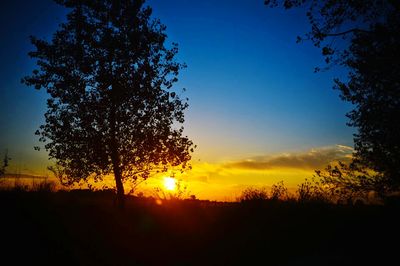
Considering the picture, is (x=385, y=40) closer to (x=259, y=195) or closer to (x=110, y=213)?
(x=259, y=195)

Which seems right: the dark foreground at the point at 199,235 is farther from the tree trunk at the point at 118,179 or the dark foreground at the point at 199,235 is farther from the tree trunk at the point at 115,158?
the tree trunk at the point at 115,158

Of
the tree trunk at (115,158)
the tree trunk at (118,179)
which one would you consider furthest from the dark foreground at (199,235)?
the tree trunk at (115,158)

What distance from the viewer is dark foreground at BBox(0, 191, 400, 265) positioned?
31.1 ft

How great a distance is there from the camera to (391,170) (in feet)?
47.2

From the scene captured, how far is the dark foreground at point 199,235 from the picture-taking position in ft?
31.1

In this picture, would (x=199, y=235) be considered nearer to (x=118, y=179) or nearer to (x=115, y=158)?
(x=118, y=179)

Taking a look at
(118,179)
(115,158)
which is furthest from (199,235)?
(115,158)

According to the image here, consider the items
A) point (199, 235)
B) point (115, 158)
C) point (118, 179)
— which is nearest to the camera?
point (199, 235)

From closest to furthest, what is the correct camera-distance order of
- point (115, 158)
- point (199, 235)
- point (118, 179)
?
point (199, 235)
point (115, 158)
point (118, 179)

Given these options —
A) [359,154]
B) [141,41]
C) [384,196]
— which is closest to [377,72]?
[359,154]

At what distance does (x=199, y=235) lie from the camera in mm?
13531

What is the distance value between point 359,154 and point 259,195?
5641mm

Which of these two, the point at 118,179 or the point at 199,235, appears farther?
the point at 118,179

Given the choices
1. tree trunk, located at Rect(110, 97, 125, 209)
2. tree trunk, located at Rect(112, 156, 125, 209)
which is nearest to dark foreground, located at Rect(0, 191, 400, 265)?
tree trunk, located at Rect(112, 156, 125, 209)
